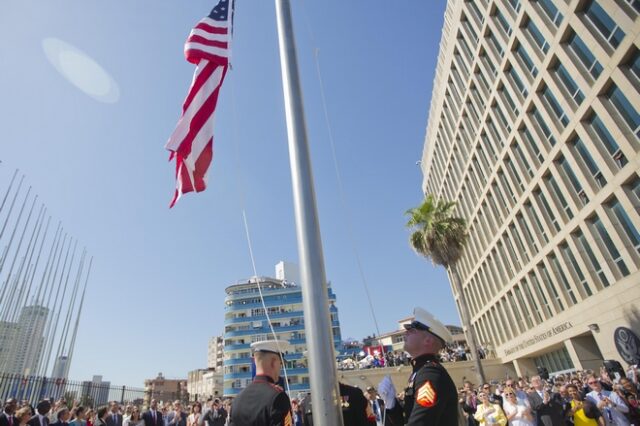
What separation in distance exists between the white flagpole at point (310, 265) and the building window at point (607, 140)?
1789 cm

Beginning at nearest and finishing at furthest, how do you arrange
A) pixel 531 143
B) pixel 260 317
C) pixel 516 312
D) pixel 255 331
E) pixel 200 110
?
pixel 200 110 → pixel 531 143 → pixel 516 312 → pixel 255 331 → pixel 260 317

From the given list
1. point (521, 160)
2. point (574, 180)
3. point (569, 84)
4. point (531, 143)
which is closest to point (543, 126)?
point (531, 143)

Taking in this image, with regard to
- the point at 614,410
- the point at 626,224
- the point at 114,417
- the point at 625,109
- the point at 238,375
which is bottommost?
the point at 614,410

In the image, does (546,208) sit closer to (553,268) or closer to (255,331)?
(553,268)

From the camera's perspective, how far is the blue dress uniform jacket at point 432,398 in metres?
2.52

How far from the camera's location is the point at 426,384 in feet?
8.79

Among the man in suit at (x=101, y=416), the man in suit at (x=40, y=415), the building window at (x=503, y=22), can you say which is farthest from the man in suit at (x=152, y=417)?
the building window at (x=503, y=22)

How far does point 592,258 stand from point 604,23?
10810mm

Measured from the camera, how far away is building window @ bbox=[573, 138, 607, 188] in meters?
17.3

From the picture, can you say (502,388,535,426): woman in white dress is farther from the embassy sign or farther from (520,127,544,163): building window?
(520,127,544,163): building window

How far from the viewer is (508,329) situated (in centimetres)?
2880

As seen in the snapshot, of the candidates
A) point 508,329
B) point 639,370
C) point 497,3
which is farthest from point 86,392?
point 497,3

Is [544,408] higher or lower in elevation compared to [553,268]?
lower

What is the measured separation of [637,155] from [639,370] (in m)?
8.20
